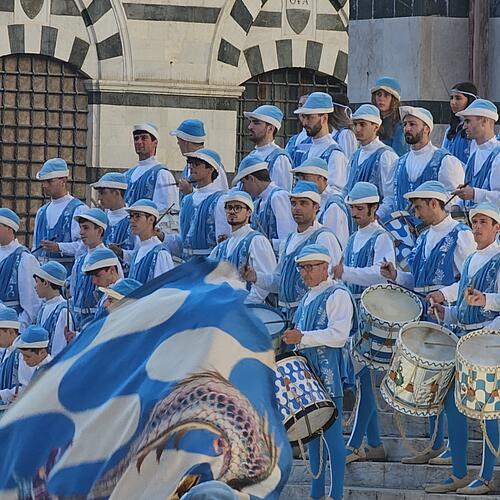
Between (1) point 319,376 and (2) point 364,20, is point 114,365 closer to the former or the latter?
(1) point 319,376

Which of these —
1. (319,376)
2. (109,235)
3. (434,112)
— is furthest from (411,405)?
(434,112)

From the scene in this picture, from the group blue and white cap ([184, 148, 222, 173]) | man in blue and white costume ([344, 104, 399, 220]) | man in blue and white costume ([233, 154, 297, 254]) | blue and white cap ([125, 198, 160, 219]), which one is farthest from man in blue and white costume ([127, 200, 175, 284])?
man in blue and white costume ([344, 104, 399, 220])

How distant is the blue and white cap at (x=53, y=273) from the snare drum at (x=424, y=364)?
3942mm

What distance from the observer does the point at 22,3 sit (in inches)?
819

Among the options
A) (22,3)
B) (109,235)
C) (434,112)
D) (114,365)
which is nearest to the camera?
(114,365)

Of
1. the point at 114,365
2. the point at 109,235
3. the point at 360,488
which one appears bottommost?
the point at 360,488

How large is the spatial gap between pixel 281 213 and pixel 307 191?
101 cm

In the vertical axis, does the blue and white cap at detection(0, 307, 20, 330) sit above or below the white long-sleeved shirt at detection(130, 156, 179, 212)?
below

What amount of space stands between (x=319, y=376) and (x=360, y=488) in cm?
72

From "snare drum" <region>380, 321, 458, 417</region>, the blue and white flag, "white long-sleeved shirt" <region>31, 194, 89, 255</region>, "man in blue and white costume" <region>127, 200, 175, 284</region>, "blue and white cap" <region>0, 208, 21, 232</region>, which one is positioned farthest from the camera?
"blue and white cap" <region>0, 208, 21, 232</region>

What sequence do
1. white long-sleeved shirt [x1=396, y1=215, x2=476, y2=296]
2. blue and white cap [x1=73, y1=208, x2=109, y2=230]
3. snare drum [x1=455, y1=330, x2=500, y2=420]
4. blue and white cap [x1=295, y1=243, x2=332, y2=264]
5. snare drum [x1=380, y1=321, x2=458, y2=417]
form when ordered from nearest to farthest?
snare drum [x1=455, y1=330, x2=500, y2=420] → snare drum [x1=380, y1=321, x2=458, y2=417] → blue and white cap [x1=295, y1=243, x2=332, y2=264] → white long-sleeved shirt [x1=396, y1=215, x2=476, y2=296] → blue and white cap [x1=73, y1=208, x2=109, y2=230]

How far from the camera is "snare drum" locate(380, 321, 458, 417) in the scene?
1042 cm

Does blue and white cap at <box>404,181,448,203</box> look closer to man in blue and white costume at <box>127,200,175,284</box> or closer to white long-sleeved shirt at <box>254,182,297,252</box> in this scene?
white long-sleeved shirt at <box>254,182,297,252</box>

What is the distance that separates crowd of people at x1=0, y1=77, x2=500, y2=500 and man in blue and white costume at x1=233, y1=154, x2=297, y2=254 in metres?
0.01
